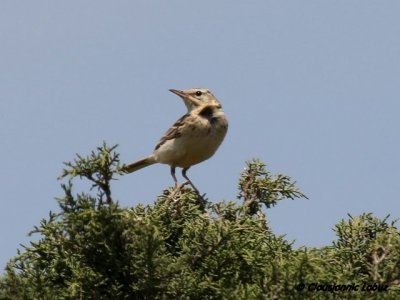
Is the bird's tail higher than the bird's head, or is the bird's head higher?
the bird's head

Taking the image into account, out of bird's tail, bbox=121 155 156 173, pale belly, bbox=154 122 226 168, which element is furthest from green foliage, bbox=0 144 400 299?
bird's tail, bbox=121 155 156 173

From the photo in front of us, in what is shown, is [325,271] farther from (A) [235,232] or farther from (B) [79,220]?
(B) [79,220]

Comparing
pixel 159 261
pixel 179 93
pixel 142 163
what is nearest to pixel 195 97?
pixel 179 93

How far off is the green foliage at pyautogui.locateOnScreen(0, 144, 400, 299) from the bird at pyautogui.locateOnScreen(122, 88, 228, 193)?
15.3ft

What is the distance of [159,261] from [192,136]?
607cm

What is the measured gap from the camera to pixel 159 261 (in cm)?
675

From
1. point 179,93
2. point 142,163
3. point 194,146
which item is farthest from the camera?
point 142,163

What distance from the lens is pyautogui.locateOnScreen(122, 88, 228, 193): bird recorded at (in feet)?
41.7

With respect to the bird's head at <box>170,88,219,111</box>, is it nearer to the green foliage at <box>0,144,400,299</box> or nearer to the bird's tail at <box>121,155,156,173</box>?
the bird's tail at <box>121,155,156,173</box>

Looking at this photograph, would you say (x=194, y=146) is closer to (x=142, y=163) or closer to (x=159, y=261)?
(x=142, y=163)

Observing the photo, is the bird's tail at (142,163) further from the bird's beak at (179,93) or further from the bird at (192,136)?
the bird's beak at (179,93)

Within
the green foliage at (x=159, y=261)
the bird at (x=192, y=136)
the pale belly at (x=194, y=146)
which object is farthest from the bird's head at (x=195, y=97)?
the green foliage at (x=159, y=261)

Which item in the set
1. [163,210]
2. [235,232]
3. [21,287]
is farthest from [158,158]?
[21,287]

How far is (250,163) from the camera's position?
9898 mm
